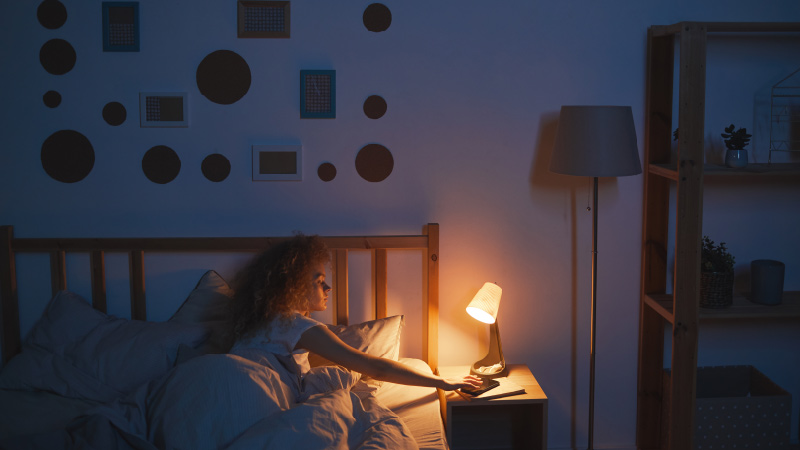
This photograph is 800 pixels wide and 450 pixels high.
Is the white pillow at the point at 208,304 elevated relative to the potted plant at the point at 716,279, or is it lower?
lower

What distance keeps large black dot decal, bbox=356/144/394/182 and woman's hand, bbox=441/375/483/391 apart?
2.81 ft

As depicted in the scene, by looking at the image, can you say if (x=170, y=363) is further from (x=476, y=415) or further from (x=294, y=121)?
(x=476, y=415)

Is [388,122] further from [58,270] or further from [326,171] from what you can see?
[58,270]

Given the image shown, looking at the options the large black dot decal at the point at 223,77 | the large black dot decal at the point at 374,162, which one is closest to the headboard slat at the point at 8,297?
the large black dot decal at the point at 223,77

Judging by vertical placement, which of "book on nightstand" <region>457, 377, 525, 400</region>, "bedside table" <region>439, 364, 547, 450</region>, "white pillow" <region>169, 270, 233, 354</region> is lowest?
"bedside table" <region>439, 364, 547, 450</region>

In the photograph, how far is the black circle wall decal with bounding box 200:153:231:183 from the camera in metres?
2.79

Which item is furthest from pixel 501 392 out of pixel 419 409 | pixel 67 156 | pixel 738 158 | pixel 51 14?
pixel 51 14

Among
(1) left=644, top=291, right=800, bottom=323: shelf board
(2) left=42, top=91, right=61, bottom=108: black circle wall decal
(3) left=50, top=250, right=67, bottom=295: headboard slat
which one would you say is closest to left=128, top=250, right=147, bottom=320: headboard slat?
(3) left=50, top=250, right=67, bottom=295: headboard slat

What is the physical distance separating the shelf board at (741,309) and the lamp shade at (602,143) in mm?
567

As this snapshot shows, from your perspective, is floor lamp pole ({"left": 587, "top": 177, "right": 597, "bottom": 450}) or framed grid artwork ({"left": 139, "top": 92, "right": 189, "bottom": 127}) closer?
floor lamp pole ({"left": 587, "top": 177, "right": 597, "bottom": 450})

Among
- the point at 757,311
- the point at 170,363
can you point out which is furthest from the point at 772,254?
the point at 170,363

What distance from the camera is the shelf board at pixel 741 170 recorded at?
2512 mm

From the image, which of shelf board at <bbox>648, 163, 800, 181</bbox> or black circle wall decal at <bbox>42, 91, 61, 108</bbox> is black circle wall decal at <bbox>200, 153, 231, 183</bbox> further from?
shelf board at <bbox>648, 163, 800, 181</bbox>

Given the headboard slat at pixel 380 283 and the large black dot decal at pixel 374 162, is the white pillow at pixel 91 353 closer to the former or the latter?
the headboard slat at pixel 380 283
